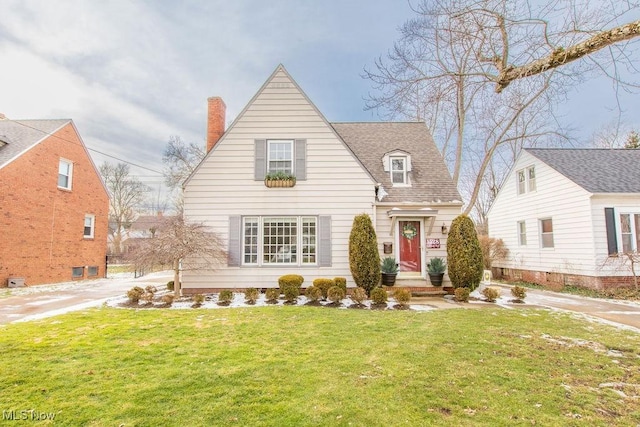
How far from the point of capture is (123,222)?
35.0 meters

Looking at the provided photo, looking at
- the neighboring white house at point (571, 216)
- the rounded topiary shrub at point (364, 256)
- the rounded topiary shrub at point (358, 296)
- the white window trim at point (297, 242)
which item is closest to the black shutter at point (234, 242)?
the white window trim at point (297, 242)

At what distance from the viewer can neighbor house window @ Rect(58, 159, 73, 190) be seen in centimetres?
1622

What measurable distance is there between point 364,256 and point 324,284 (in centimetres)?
154

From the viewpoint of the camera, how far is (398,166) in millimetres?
12711

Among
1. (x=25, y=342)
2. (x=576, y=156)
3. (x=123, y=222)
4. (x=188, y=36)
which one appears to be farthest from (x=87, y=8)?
(x=123, y=222)

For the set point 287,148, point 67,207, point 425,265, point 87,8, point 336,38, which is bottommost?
point 425,265

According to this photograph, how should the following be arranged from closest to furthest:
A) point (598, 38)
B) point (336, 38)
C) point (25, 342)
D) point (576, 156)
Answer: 1. point (598, 38)
2. point (25, 342)
3. point (336, 38)
4. point (576, 156)

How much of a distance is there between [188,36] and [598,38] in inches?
479

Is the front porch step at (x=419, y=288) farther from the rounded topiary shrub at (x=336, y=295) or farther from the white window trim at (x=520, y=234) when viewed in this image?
the white window trim at (x=520, y=234)

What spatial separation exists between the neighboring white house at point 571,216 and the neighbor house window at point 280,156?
11036 mm

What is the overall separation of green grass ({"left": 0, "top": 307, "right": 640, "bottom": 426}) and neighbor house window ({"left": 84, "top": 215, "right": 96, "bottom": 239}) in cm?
1225

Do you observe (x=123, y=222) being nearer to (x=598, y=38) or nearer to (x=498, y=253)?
(x=498, y=253)

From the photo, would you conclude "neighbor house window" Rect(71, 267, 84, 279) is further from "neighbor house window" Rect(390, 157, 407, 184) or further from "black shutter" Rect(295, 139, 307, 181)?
"neighbor house window" Rect(390, 157, 407, 184)

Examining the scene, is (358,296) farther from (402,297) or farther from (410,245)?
(410,245)
